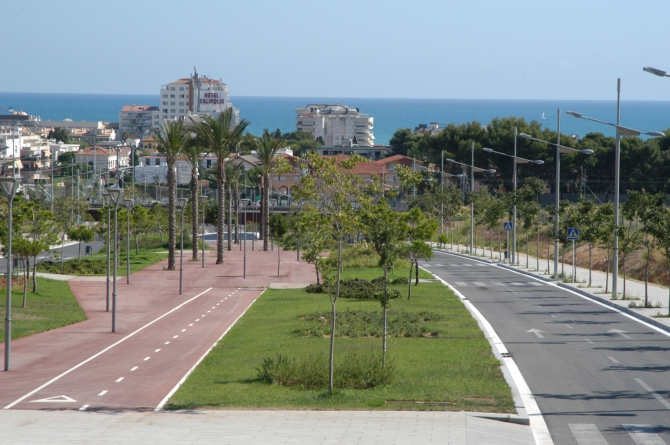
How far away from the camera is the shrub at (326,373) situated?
674 inches

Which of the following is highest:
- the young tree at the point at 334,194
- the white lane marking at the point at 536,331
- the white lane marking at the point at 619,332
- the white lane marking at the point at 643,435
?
the young tree at the point at 334,194

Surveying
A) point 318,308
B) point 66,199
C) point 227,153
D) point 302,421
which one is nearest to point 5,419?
point 302,421

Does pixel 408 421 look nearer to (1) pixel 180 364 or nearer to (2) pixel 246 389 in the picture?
(2) pixel 246 389

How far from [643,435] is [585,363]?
6.86 m

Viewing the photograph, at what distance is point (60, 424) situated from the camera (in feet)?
45.7

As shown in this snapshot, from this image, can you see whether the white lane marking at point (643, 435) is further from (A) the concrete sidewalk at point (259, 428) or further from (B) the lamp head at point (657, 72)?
(B) the lamp head at point (657, 72)

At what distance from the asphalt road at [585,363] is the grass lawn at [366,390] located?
40.6 inches

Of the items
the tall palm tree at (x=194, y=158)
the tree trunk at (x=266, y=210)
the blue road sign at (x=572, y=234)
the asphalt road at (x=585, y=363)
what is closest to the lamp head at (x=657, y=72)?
the asphalt road at (x=585, y=363)

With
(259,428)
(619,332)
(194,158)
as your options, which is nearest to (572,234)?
(619,332)

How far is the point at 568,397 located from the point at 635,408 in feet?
4.60

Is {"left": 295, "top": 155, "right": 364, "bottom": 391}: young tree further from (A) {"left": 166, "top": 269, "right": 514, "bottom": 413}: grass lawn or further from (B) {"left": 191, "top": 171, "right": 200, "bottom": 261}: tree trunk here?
(B) {"left": 191, "top": 171, "right": 200, "bottom": 261}: tree trunk

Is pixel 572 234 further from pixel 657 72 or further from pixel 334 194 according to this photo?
pixel 334 194

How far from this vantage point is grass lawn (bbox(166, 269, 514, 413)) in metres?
15.4

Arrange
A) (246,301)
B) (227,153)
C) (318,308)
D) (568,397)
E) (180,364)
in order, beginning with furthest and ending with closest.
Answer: (227,153)
(246,301)
(318,308)
(180,364)
(568,397)
